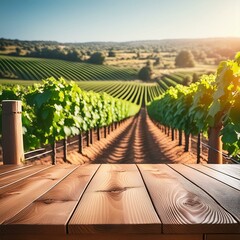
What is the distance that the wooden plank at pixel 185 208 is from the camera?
1.28 m

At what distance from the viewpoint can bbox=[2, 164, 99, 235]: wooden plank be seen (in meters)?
1.28

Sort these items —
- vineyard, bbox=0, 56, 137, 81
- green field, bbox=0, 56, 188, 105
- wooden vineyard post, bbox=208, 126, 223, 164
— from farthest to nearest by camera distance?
vineyard, bbox=0, 56, 137, 81
green field, bbox=0, 56, 188, 105
wooden vineyard post, bbox=208, 126, 223, 164

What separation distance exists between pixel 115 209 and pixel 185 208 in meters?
0.32

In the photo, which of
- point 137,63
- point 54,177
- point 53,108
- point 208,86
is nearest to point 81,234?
point 54,177

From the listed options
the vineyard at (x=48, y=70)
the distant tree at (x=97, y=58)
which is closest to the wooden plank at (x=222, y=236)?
the vineyard at (x=48, y=70)

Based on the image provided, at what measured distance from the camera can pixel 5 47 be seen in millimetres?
85875

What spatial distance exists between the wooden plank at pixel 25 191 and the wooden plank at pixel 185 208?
2.01 feet

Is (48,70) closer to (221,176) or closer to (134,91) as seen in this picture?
(134,91)

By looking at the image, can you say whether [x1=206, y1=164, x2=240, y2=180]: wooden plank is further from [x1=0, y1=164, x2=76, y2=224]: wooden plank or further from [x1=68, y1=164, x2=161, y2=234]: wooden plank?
[x1=0, y1=164, x2=76, y2=224]: wooden plank

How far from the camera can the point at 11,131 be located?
3012mm

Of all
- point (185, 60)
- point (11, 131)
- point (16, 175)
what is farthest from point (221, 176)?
point (185, 60)

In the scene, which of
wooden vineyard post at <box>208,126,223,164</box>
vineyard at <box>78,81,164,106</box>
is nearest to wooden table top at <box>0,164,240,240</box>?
wooden vineyard post at <box>208,126,223,164</box>

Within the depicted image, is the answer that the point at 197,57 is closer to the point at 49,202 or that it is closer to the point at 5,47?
the point at 5,47

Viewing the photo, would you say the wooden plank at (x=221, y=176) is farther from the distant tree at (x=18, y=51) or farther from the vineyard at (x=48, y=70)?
the distant tree at (x=18, y=51)
